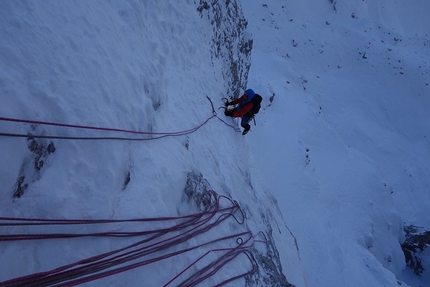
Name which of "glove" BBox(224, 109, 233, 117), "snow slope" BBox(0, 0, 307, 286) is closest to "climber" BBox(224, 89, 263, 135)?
"glove" BBox(224, 109, 233, 117)

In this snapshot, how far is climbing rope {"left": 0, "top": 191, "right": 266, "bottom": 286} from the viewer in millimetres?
2066

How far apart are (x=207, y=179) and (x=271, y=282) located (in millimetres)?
1864

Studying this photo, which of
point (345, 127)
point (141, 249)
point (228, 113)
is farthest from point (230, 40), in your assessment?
point (345, 127)

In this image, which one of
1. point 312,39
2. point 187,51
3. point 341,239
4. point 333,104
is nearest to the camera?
point 187,51

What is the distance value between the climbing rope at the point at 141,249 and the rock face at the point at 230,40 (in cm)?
445

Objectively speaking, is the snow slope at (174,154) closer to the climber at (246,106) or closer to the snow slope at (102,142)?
the snow slope at (102,142)

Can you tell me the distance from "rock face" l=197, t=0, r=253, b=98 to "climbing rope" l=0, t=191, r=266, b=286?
4451 millimetres

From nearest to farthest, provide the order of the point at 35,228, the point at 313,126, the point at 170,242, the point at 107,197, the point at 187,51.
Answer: the point at 35,228 → the point at 107,197 → the point at 170,242 → the point at 187,51 → the point at 313,126

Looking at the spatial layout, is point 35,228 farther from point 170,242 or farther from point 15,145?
point 170,242

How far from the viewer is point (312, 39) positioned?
62.6ft

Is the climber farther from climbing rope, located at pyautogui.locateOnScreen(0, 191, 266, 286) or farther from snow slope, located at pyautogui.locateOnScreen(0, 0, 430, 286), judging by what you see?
climbing rope, located at pyautogui.locateOnScreen(0, 191, 266, 286)

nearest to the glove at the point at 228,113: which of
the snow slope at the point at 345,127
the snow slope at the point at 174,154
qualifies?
the snow slope at the point at 174,154

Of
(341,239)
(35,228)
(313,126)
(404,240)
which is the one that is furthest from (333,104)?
(35,228)

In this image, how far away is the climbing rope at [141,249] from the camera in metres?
2.07
